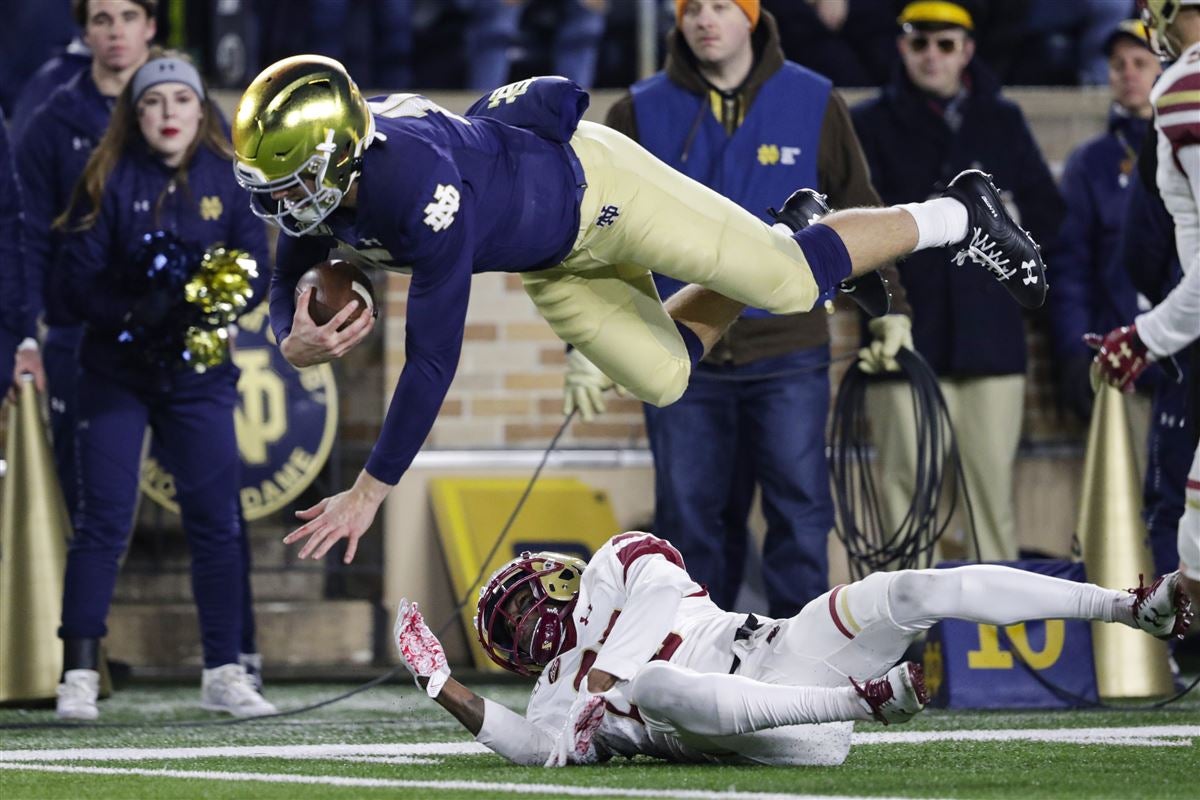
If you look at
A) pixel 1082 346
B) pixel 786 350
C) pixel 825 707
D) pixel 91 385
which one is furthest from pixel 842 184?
pixel 825 707

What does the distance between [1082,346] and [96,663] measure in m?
4.10

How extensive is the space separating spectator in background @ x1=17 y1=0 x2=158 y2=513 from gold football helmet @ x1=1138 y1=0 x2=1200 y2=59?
3382mm

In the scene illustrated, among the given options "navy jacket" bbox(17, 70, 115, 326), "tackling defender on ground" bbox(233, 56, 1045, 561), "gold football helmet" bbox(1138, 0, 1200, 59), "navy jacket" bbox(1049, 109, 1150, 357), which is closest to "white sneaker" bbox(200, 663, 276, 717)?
"navy jacket" bbox(17, 70, 115, 326)

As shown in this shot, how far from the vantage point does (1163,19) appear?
4.86 meters

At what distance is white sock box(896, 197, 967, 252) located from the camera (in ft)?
18.5

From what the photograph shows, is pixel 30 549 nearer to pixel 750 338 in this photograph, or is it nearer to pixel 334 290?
pixel 750 338

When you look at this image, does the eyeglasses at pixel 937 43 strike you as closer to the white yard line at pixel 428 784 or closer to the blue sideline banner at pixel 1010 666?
the blue sideline banner at pixel 1010 666

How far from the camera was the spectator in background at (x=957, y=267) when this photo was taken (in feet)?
26.5

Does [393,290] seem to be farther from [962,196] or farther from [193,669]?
[962,196]

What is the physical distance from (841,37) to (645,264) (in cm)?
421

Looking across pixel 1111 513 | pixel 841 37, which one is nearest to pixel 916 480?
pixel 1111 513

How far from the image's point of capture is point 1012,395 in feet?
27.1

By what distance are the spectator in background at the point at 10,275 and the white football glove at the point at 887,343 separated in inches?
106

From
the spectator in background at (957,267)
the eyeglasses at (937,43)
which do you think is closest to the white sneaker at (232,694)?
the spectator in background at (957,267)
